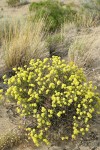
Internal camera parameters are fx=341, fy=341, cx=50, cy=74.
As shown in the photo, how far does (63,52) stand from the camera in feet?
21.9

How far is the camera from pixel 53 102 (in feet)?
14.1

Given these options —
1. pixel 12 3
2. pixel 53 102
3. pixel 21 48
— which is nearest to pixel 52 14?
pixel 21 48

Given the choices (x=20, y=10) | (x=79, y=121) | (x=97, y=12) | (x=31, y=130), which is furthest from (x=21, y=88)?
(x=20, y=10)

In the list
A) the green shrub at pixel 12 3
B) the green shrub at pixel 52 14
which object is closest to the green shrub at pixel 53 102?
the green shrub at pixel 52 14

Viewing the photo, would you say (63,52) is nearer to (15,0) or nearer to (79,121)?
(79,121)

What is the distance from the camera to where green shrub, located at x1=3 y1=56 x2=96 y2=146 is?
4312mm

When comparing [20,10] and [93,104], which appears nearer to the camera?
[93,104]

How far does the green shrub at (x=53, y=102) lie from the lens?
4.31 m

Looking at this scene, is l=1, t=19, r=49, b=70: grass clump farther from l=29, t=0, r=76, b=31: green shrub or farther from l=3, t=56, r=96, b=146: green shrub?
l=29, t=0, r=76, b=31: green shrub

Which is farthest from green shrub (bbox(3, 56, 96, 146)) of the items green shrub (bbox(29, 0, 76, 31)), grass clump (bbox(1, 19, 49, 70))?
green shrub (bbox(29, 0, 76, 31))

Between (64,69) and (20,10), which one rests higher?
(64,69)

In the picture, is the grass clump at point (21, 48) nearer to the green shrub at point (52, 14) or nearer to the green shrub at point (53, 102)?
the green shrub at point (53, 102)

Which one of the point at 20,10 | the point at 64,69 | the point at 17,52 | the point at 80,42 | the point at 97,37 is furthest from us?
the point at 20,10

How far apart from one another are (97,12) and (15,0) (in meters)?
3.18
